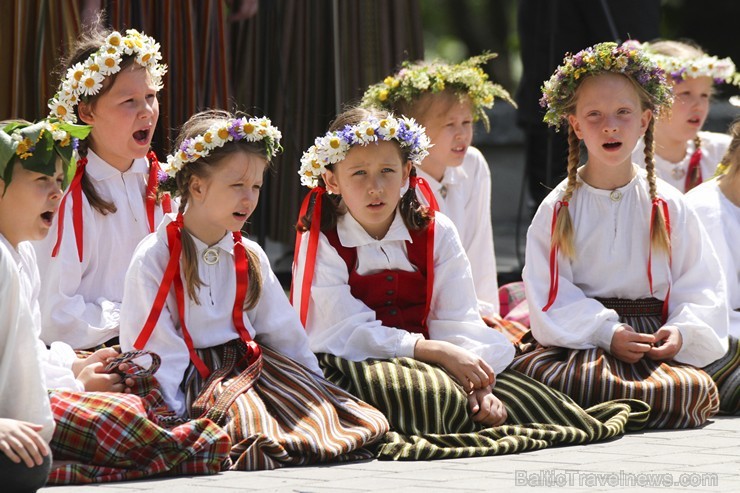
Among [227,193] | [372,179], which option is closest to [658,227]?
[372,179]

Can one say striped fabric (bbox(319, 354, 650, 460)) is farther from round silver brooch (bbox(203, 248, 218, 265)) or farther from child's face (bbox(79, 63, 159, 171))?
child's face (bbox(79, 63, 159, 171))

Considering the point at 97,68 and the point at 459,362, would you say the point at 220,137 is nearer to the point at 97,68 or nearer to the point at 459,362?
the point at 97,68

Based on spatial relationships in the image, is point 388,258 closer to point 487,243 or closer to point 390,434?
point 390,434

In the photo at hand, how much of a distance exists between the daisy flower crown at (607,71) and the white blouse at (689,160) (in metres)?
1.55

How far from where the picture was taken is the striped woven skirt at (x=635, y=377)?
4.95m

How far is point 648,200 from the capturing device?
5.35 m

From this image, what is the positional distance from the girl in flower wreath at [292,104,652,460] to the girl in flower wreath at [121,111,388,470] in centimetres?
22

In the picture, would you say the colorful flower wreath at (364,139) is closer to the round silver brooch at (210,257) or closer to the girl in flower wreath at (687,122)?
the round silver brooch at (210,257)

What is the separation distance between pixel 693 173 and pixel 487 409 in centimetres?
277

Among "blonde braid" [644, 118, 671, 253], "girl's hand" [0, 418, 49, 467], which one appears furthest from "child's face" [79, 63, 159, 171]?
"blonde braid" [644, 118, 671, 253]

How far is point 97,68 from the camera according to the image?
515 centimetres

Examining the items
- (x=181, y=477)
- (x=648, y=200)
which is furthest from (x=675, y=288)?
(x=181, y=477)

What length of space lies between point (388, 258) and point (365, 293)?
0.16 metres

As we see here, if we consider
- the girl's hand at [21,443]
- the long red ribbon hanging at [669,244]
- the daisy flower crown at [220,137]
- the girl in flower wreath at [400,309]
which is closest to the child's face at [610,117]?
the long red ribbon hanging at [669,244]
